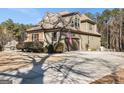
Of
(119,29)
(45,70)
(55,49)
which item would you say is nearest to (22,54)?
(45,70)

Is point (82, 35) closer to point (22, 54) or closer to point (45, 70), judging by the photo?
point (22, 54)

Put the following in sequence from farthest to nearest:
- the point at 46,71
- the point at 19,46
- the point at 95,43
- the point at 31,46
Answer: the point at 95,43 → the point at 31,46 → the point at 19,46 → the point at 46,71

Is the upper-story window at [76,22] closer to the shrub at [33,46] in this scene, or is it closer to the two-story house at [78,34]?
the two-story house at [78,34]

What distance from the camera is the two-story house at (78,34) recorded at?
518 inches

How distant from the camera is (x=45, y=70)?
8578 mm

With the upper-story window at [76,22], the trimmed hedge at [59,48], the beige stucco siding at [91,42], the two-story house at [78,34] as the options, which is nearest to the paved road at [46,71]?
the trimmed hedge at [59,48]

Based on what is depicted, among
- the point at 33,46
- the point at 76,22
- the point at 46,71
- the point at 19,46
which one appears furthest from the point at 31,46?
the point at 76,22

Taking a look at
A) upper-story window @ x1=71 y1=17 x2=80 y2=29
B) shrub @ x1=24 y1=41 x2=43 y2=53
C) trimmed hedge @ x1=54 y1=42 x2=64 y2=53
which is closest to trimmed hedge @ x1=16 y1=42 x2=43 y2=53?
A: shrub @ x1=24 y1=41 x2=43 y2=53

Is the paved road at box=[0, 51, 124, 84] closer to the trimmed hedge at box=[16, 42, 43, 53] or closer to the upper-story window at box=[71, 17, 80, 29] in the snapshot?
the trimmed hedge at box=[16, 42, 43, 53]

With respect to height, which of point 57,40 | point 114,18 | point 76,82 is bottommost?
point 76,82

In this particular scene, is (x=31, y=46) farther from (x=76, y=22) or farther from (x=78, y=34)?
(x=76, y=22)

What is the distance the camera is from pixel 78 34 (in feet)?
49.7
